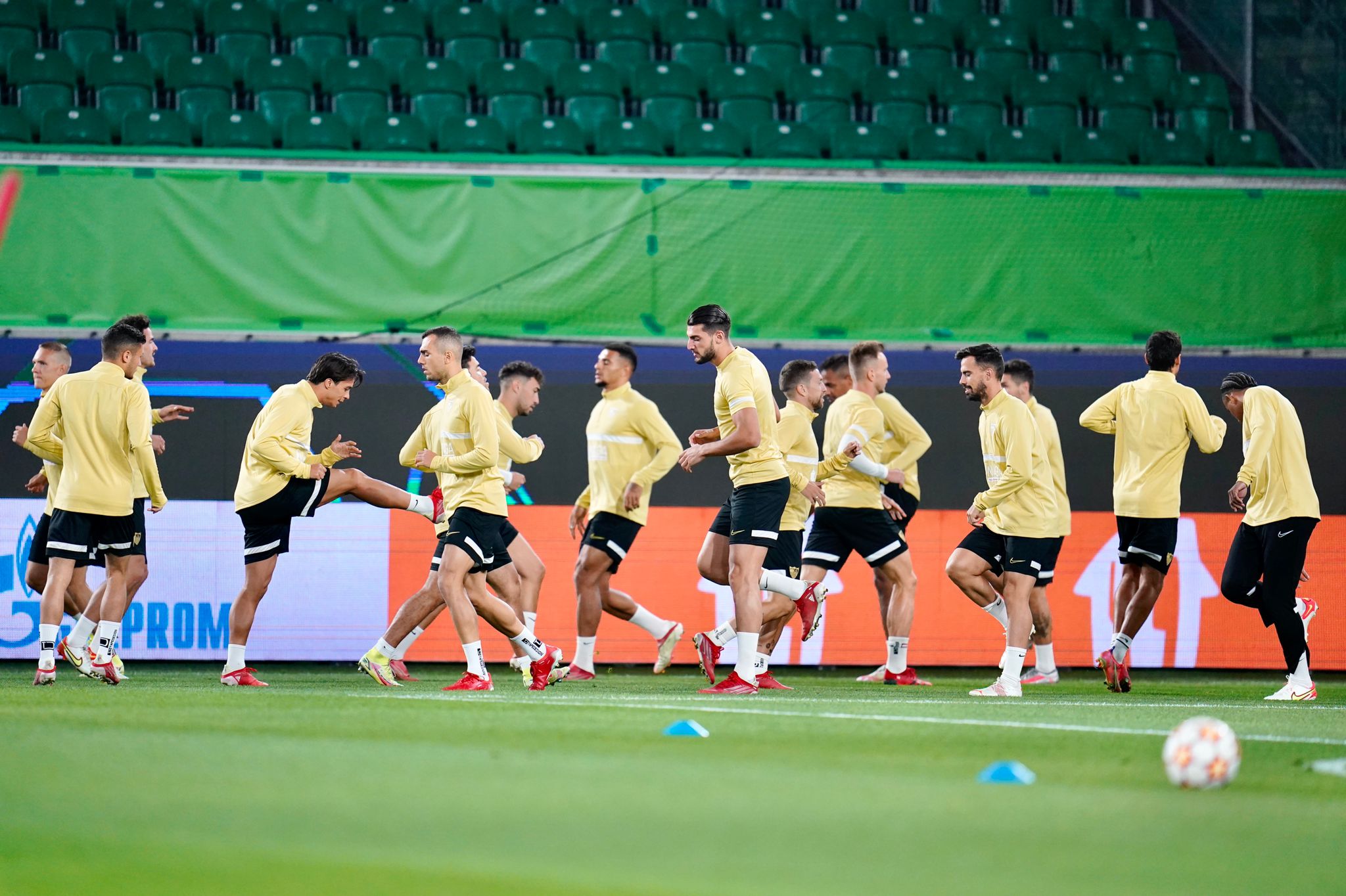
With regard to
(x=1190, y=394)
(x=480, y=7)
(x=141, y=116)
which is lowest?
(x=1190, y=394)

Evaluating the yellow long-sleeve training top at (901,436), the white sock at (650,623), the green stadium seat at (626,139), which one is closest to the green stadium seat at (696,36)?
the green stadium seat at (626,139)

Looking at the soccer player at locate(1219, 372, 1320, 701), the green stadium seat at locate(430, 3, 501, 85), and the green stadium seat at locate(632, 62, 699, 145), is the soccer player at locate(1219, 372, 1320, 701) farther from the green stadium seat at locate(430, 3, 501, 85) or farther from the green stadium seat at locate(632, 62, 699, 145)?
the green stadium seat at locate(430, 3, 501, 85)

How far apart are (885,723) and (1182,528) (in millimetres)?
6514

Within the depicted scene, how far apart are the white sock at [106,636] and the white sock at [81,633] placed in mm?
66

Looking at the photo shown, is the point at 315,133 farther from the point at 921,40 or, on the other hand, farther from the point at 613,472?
the point at 921,40

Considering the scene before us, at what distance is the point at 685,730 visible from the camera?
5.59 m

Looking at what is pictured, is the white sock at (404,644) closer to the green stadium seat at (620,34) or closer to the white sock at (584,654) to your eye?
the white sock at (584,654)

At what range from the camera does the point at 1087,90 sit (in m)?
16.9

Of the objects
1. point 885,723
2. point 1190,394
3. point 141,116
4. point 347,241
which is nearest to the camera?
point 885,723

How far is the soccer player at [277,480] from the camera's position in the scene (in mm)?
8898

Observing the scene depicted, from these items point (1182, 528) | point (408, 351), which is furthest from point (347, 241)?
point (1182, 528)

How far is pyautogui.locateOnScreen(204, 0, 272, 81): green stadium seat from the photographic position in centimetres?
1622

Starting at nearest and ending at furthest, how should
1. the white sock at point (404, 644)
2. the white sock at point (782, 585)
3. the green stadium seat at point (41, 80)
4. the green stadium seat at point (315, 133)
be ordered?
the white sock at point (404, 644), the white sock at point (782, 585), the green stadium seat at point (315, 133), the green stadium seat at point (41, 80)

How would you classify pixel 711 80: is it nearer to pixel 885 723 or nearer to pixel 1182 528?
pixel 1182 528
